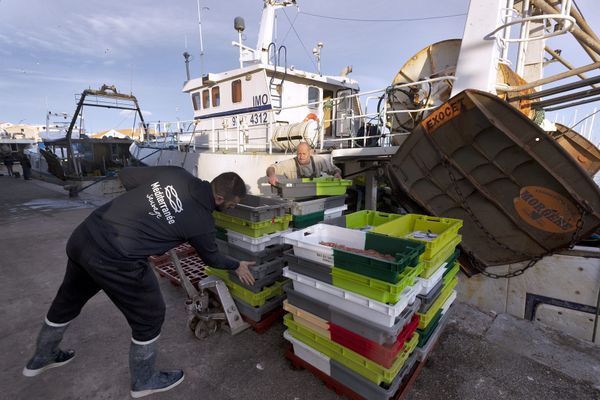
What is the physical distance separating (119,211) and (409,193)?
3.47 meters

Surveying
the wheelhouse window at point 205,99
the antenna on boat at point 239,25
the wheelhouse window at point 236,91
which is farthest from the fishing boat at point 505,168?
the wheelhouse window at point 205,99

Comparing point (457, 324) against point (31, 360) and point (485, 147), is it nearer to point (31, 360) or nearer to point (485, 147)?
point (485, 147)

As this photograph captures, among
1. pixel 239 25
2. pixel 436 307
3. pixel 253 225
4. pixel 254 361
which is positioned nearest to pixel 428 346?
pixel 436 307

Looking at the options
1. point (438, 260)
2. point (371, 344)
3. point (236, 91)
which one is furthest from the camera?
point (236, 91)

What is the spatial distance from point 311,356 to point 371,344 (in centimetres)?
66

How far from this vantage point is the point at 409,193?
13.6 feet

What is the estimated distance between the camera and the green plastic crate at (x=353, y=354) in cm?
204

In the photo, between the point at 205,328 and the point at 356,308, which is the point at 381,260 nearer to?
the point at 356,308

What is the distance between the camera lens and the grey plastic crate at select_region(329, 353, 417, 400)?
6.77 feet

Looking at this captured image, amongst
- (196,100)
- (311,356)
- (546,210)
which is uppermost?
(196,100)

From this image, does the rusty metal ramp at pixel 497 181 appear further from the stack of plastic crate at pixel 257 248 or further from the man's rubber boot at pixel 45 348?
the man's rubber boot at pixel 45 348

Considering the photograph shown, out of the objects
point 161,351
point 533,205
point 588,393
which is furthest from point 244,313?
point 533,205

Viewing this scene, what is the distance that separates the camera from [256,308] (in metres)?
3.09

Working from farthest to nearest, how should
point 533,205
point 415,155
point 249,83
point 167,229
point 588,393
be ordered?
point 249,83, point 415,155, point 533,205, point 588,393, point 167,229
